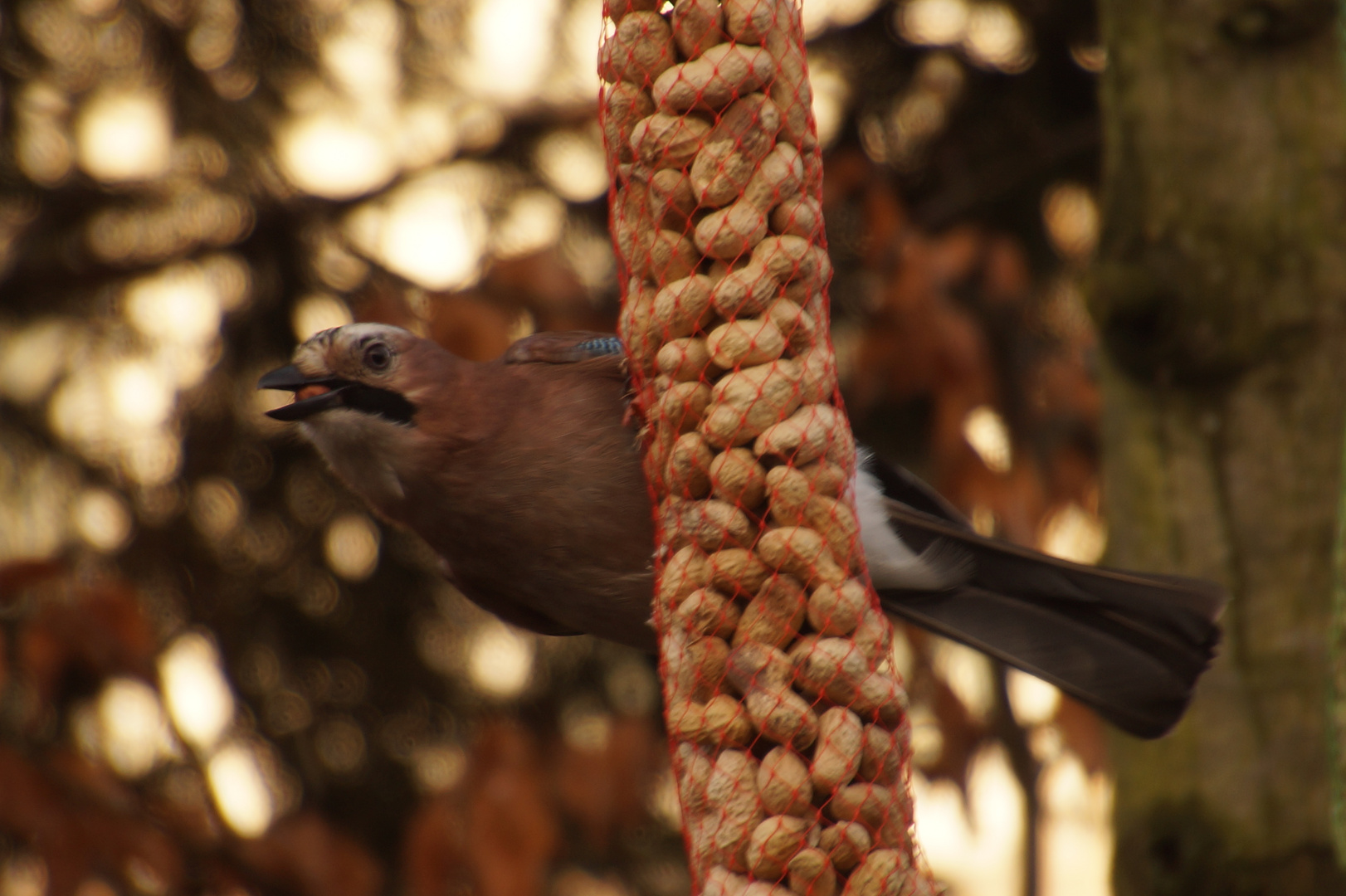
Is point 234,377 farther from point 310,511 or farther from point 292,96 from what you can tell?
point 292,96

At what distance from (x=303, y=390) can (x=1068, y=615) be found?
1.23m

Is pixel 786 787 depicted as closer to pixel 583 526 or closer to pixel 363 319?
pixel 583 526

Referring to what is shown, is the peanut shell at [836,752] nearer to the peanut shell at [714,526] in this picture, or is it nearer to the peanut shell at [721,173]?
the peanut shell at [714,526]

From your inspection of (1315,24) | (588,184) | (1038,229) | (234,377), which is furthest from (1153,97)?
(234,377)

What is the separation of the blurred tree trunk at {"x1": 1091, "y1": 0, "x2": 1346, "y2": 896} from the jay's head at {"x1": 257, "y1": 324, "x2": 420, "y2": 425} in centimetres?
109

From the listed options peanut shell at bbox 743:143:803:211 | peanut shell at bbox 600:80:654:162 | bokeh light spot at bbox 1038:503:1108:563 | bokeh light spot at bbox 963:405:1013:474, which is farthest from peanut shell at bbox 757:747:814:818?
bokeh light spot at bbox 1038:503:1108:563

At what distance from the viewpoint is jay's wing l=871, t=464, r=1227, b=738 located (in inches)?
76.9

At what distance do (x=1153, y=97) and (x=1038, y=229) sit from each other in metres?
1.56

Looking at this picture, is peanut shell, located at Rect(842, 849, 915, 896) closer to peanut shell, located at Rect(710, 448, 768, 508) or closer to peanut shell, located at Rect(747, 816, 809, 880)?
peanut shell, located at Rect(747, 816, 809, 880)

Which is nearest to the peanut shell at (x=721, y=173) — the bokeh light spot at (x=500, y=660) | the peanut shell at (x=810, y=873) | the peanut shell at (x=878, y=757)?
the peanut shell at (x=878, y=757)

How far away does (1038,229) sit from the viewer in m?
3.65

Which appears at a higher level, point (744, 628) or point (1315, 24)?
point (1315, 24)

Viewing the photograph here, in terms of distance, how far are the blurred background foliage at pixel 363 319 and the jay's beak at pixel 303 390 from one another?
1.10 metres

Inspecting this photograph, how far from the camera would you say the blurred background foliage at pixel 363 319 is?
333cm
